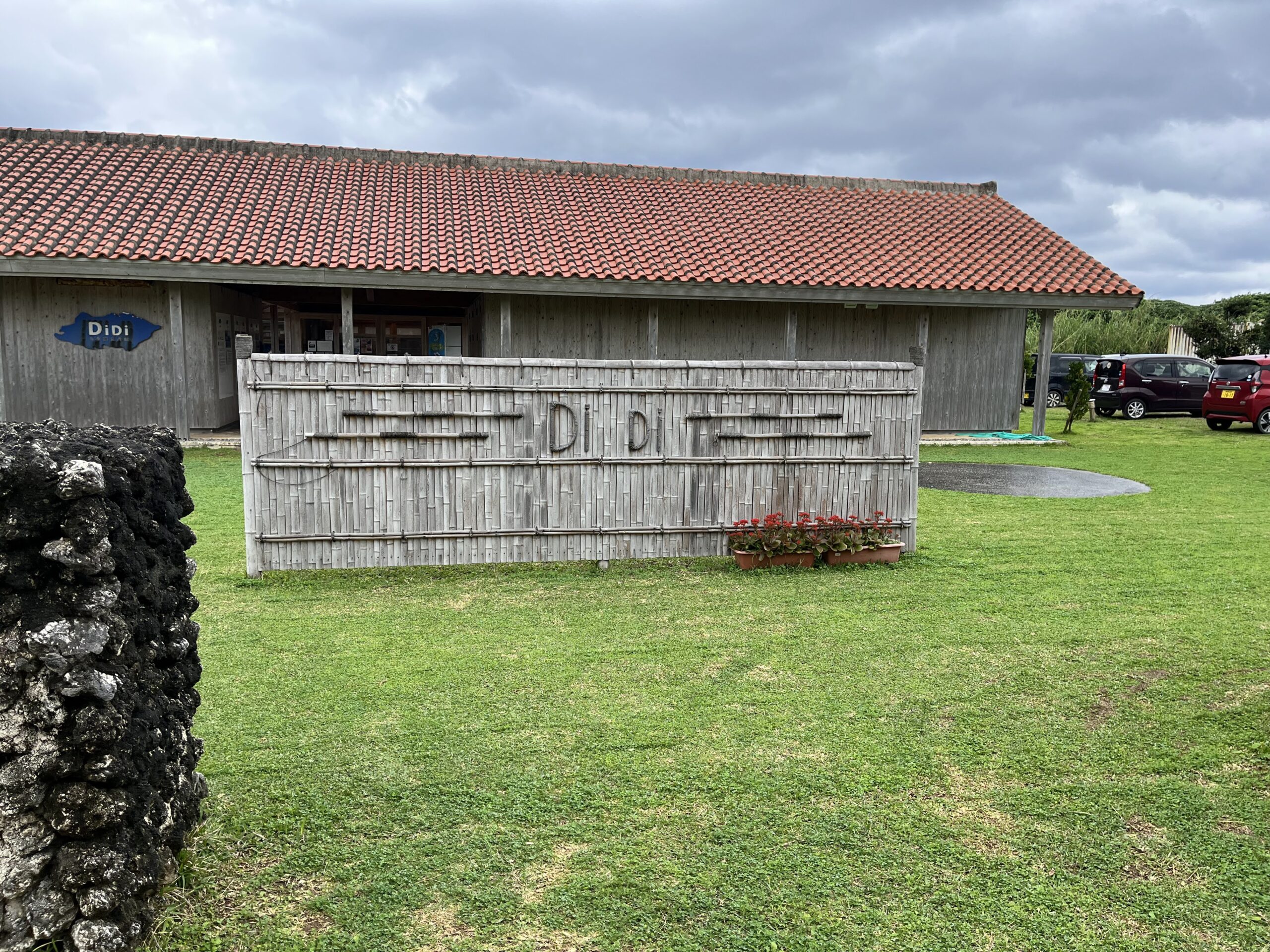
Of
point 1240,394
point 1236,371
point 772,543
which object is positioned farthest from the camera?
point 1236,371

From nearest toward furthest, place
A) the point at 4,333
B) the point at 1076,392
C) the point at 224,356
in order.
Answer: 1. the point at 4,333
2. the point at 224,356
3. the point at 1076,392

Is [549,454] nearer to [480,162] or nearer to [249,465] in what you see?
[249,465]

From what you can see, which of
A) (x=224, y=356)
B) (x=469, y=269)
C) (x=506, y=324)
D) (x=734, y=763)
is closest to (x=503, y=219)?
(x=506, y=324)

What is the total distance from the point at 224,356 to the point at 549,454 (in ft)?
41.5

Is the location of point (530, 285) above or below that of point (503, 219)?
below

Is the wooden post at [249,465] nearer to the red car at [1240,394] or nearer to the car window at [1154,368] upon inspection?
the red car at [1240,394]

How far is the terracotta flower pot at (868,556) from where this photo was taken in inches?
333

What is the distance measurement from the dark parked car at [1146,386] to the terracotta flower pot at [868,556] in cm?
2092

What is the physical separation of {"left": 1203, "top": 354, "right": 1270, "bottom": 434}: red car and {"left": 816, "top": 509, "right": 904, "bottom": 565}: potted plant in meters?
17.9

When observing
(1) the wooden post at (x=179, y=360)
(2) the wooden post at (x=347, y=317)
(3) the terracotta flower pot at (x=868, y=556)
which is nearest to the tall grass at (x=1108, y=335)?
(2) the wooden post at (x=347, y=317)

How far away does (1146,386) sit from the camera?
26078 mm

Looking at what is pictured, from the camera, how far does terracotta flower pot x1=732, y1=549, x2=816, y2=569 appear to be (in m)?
8.25

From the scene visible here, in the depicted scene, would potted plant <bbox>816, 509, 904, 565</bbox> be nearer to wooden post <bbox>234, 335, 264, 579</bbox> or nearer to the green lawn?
the green lawn

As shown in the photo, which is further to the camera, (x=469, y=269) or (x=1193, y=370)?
(x=1193, y=370)
